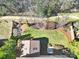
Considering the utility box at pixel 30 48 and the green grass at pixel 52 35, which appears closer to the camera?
the utility box at pixel 30 48

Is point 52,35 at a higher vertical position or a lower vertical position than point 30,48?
higher

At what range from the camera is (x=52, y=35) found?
16.4m

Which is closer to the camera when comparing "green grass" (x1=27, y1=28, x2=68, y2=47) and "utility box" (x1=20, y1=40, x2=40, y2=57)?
"utility box" (x1=20, y1=40, x2=40, y2=57)

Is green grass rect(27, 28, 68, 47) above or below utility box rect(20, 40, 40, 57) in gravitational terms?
above

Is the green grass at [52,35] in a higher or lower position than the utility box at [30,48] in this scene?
higher

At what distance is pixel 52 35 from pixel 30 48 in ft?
16.1

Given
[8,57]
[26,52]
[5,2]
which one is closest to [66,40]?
[26,52]

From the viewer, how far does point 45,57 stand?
1083 centimetres

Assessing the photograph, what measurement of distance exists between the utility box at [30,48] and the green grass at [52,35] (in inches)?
121

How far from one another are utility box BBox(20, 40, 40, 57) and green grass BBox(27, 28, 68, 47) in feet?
10.1

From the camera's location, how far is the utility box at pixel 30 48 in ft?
37.0

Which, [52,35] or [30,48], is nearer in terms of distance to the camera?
[30,48]

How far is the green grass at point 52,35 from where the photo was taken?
610 inches

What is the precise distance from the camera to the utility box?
11.3m
